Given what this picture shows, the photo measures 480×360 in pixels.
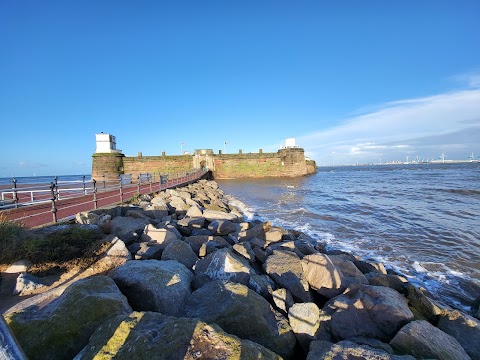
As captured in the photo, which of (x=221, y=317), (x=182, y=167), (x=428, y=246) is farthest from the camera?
(x=182, y=167)

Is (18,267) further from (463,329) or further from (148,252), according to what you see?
(463,329)

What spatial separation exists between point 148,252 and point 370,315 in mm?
3090

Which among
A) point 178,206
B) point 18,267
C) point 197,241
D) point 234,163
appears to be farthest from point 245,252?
point 234,163

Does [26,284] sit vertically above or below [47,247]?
below

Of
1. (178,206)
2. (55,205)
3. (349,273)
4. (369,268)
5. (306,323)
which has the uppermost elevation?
(55,205)

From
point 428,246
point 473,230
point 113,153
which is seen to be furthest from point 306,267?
point 113,153

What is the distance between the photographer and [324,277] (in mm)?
3693

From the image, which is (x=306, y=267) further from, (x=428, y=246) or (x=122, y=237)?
(x=428, y=246)

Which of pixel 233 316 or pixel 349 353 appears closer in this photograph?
pixel 349 353

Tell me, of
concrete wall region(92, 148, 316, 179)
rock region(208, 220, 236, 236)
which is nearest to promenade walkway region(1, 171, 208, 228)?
rock region(208, 220, 236, 236)

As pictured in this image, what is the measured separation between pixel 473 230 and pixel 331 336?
8867mm

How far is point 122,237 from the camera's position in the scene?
4.54m

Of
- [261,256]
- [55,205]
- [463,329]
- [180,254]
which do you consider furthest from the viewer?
[55,205]

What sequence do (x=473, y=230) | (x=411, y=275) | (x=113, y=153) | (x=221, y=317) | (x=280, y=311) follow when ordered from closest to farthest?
(x=221, y=317), (x=280, y=311), (x=411, y=275), (x=473, y=230), (x=113, y=153)
